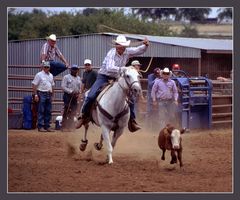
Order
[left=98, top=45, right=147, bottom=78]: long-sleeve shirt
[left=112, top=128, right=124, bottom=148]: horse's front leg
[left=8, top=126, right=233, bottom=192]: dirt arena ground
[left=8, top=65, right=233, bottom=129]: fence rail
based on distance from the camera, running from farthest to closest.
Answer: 1. [left=8, top=65, right=233, bottom=129]: fence rail
2. [left=112, top=128, right=124, bottom=148]: horse's front leg
3. [left=98, top=45, right=147, bottom=78]: long-sleeve shirt
4. [left=8, top=126, right=233, bottom=192]: dirt arena ground

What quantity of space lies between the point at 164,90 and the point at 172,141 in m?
1.71

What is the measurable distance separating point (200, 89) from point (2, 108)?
17.6ft

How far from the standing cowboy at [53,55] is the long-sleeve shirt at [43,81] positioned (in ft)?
0.61

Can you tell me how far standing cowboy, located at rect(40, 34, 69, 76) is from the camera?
17.8m

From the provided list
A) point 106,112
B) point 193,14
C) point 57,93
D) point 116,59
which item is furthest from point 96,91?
point 193,14

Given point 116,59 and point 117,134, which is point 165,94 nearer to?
point 117,134

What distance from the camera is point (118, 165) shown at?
16859 millimetres

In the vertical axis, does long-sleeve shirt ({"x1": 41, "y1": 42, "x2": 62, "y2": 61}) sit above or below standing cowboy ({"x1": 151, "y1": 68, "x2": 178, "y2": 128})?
above

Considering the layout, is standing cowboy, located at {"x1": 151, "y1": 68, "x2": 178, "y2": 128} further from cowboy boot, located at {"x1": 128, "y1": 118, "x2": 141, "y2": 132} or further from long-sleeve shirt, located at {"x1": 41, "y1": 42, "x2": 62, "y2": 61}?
long-sleeve shirt, located at {"x1": 41, "y1": 42, "x2": 62, "y2": 61}

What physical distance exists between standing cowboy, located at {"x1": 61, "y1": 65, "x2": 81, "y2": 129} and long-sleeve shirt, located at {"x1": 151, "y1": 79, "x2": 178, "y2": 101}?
1.48 m

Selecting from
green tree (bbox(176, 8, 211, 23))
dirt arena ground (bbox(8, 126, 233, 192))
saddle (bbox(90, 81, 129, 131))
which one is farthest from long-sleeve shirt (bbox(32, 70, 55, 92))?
green tree (bbox(176, 8, 211, 23))

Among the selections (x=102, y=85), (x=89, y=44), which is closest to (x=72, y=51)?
(x=89, y=44)

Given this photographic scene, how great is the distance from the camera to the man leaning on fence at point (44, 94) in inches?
712

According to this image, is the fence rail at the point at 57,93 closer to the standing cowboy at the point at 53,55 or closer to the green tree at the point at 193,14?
the standing cowboy at the point at 53,55
